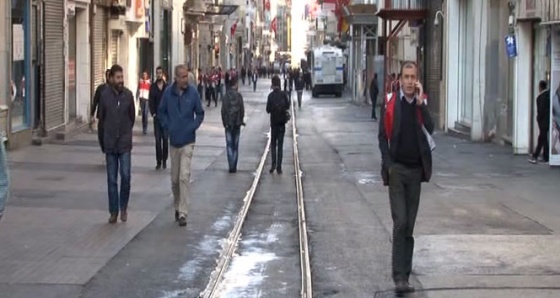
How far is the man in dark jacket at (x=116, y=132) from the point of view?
42.5ft

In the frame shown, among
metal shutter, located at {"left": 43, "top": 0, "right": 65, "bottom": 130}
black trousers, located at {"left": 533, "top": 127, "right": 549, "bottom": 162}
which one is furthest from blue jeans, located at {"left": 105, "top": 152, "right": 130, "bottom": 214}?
metal shutter, located at {"left": 43, "top": 0, "right": 65, "bottom": 130}

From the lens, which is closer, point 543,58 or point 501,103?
point 543,58

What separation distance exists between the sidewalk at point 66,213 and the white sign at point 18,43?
6.88 feet

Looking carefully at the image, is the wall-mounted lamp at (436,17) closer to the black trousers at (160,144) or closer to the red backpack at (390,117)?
the black trousers at (160,144)

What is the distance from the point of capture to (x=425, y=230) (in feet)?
41.7

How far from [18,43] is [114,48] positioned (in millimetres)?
13881

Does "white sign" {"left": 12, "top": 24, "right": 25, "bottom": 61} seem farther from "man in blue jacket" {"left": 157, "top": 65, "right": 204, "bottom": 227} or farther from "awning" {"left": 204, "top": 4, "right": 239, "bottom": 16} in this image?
"awning" {"left": 204, "top": 4, "right": 239, "bottom": 16}

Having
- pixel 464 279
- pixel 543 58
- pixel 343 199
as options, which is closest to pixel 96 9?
pixel 543 58

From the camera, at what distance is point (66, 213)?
→ 45.8 ft

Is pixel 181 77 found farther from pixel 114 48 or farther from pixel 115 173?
pixel 114 48

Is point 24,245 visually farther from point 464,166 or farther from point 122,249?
point 464,166

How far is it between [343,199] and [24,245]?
6.20 metres

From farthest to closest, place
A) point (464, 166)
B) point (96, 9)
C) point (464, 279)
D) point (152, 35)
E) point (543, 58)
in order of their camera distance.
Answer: point (152, 35), point (96, 9), point (543, 58), point (464, 166), point (464, 279)

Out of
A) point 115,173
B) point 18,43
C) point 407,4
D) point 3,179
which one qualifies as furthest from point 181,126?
point 407,4
